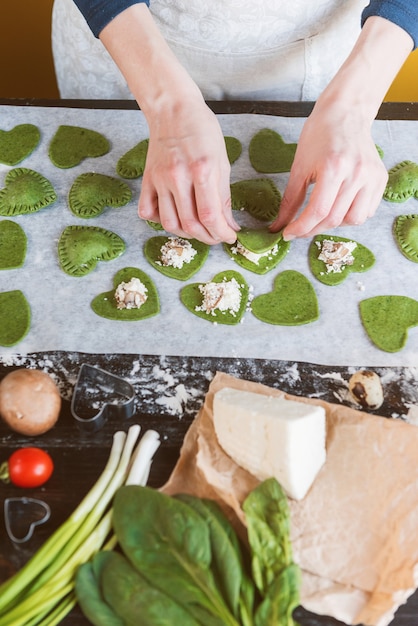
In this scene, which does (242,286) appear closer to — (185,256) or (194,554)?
(185,256)

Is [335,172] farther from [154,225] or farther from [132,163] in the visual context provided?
[132,163]

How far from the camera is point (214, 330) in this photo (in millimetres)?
1364

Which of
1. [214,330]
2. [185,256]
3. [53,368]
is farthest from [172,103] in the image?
[53,368]

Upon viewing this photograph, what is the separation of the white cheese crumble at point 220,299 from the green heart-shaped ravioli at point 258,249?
0.29ft

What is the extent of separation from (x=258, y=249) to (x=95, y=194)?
41 cm

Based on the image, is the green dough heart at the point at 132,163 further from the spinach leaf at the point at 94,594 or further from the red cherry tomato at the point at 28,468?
the spinach leaf at the point at 94,594

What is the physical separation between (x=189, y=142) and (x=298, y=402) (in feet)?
1.76

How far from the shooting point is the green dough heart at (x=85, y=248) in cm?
144

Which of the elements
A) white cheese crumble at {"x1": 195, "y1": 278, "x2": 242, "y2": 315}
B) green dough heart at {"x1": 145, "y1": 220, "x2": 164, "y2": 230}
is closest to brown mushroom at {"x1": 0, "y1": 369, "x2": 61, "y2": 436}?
white cheese crumble at {"x1": 195, "y1": 278, "x2": 242, "y2": 315}

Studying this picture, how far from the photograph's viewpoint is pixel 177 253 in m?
1.45

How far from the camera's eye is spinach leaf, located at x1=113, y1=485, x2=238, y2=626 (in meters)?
0.96

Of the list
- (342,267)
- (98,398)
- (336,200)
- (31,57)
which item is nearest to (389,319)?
(342,267)

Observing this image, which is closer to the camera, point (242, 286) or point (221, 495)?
point (221, 495)

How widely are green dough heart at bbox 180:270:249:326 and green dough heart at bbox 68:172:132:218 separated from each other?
0.97ft
